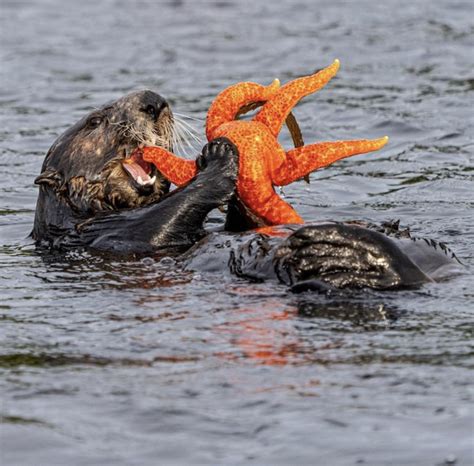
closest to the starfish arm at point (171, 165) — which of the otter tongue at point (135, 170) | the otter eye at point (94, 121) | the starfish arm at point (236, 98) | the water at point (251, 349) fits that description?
the starfish arm at point (236, 98)

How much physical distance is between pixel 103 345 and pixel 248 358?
2.09ft

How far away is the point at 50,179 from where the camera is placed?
6.44 metres

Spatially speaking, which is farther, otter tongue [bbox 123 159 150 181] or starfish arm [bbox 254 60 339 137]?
otter tongue [bbox 123 159 150 181]

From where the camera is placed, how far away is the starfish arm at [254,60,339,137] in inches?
222

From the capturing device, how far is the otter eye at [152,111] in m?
6.31

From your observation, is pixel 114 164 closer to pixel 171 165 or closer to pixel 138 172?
pixel 138 172

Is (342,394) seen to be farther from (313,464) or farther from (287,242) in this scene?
(287,242)

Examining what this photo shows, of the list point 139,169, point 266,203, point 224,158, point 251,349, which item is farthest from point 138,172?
point 251,349

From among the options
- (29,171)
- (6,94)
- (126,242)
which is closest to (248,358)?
(126,242)

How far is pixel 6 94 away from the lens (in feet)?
37.3

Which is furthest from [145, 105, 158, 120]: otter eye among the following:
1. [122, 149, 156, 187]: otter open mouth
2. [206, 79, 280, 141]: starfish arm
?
[206, 79, 280, 141]: starfish arm

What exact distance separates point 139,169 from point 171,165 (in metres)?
0.48

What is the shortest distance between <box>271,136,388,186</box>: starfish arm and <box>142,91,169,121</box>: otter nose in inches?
41.7

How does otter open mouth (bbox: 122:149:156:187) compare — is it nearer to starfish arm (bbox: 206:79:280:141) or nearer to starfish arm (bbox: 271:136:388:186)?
starfish arm (bbox: 206:79:280:141)
